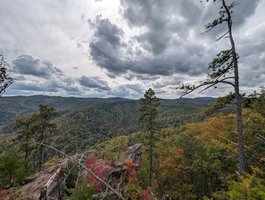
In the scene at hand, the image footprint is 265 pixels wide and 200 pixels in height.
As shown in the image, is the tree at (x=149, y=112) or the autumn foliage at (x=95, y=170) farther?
the tree at (x=149, y=112)

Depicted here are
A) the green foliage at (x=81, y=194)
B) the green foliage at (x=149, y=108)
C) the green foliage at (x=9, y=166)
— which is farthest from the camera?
the green foliage at (x=149, y=108)

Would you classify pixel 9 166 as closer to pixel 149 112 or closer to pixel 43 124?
pixel 43 124

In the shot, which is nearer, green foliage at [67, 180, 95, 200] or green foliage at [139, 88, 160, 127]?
green foliage at [67, 180, 95, 200]

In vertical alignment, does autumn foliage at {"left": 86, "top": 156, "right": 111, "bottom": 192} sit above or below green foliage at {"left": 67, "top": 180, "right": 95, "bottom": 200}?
below

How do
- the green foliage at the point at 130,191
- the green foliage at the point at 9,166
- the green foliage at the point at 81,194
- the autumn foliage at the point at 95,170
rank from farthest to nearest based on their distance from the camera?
the green foliage at the point at 9,166 → the green foliage at the point at 130,191 → the autumn foliage at the point at 95,170 → the green foliage at the point at 81,194

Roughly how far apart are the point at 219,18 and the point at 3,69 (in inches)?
519

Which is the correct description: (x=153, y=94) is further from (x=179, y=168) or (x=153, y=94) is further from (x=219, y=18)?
(x=219, y=18)

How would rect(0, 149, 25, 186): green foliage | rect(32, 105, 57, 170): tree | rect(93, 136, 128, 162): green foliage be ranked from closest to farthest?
rect(93, 136, 128, 162): green foliage < rect(0, 149, 25, 186): green foliage < rect(32, 105, 57, 170): tree

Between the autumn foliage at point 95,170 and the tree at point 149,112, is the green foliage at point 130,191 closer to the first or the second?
the autumn foliage at point 95,170

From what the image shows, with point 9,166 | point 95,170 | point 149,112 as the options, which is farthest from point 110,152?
point 95,170

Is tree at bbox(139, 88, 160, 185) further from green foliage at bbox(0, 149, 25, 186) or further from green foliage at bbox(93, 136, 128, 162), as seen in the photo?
green foliage at bbox(0, 149, 25, 186)

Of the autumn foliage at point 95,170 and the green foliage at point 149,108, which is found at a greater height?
the green foliage at point 149,108

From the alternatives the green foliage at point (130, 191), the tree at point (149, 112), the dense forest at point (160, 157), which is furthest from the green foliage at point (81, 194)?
the tree at point (149, 112)

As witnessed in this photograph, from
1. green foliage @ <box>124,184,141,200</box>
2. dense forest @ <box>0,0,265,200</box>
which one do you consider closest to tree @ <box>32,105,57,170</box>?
dense forest @ <box>0,0,265,200</box>
